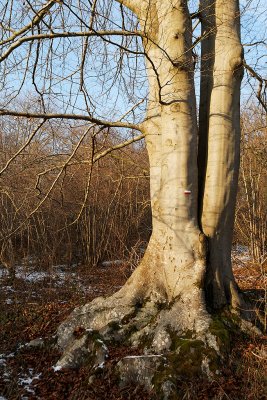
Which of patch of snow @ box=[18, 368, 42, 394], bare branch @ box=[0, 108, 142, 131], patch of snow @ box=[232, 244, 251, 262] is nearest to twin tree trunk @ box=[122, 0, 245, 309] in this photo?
bare branch @ box=[0, 108, 142, 131]

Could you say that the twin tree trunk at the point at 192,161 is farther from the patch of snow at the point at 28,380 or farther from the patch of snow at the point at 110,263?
the patch of snow at the point at 110,263

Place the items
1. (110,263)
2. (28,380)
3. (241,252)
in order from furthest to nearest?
(241,252) → (110,263) → (28,380)

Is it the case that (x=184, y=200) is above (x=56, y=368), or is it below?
above

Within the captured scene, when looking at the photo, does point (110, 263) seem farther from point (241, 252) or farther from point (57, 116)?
point (57, 116)

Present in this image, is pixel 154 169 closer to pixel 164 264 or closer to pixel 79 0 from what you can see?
pixel 164 264

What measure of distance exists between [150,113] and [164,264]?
1.89 metres

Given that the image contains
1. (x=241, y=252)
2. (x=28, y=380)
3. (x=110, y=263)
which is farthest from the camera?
(x=241, y=252)

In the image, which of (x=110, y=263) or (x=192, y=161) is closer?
(x=192, y=161)

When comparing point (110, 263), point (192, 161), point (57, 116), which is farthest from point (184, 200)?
point (110, 263)

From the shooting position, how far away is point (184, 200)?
13.7 feet

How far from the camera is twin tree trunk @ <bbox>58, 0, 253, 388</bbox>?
13.5 feet

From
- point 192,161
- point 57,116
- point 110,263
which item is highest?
point 57,116

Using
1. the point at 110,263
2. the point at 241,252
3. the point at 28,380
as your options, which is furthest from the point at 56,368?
the point at 241,252

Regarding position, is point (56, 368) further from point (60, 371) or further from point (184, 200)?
point (184, 200)
